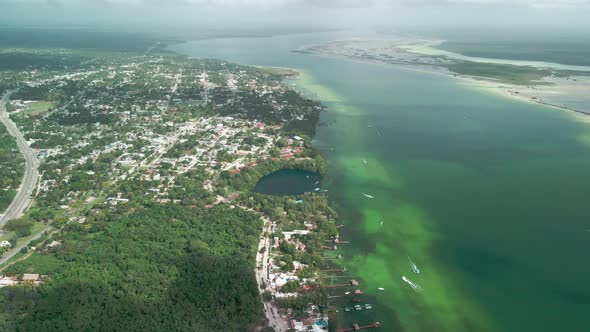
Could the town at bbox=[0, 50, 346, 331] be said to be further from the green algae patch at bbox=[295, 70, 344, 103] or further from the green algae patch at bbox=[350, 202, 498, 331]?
the green algae patch at bbox=[295, 70, 344, 103]

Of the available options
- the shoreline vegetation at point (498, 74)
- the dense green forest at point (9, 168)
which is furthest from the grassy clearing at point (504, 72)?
the dense green forest at point (9, 168)

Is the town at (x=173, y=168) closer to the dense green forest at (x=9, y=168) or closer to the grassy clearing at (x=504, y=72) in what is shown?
the dense green forest at (x=9, y=168)

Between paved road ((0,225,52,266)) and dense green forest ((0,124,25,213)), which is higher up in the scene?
dense green forest ((0,124,25,213))

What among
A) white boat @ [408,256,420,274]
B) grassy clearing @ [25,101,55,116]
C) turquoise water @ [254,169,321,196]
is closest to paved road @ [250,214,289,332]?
turquoise water @ [254,169,321,196]

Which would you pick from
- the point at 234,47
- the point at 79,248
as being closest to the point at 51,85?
the point at 79,248

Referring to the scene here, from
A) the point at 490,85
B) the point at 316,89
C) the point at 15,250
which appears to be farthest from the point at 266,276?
the point at 490,85

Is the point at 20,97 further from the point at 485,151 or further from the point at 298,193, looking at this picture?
the point at 485,151

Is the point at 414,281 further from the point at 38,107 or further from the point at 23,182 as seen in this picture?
the point at 38,107
